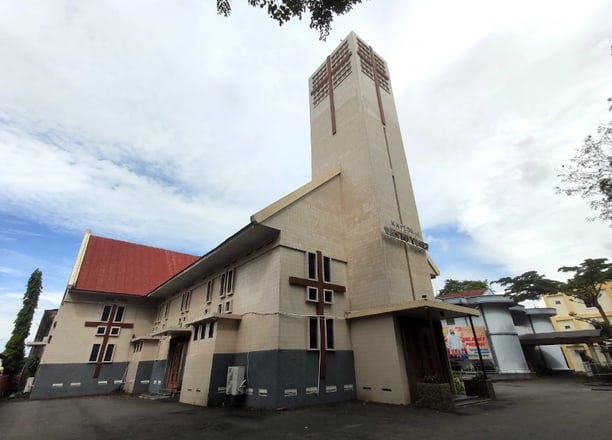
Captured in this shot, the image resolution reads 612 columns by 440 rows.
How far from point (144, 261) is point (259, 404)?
21.7 metres

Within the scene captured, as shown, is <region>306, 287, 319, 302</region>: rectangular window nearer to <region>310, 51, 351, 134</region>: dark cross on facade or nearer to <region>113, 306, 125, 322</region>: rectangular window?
<region>310, 51, 351, 134</region>: dark cross on facade

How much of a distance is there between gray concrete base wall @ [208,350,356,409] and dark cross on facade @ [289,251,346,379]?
0.25 m

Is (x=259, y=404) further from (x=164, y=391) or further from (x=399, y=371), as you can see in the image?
(x=164, y=391)

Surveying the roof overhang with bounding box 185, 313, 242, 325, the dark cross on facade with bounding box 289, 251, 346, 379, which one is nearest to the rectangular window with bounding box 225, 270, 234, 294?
the roof overhang with bounding box 185, 313, 242, 325

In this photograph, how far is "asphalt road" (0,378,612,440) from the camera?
6.98 meters

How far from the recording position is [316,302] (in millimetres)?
13336

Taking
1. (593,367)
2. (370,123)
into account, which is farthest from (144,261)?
(593,367)

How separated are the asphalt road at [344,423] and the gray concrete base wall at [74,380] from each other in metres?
11.5

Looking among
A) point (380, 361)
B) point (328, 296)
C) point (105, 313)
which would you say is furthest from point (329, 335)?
point (105, 313)

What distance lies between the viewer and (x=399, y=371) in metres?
11.4

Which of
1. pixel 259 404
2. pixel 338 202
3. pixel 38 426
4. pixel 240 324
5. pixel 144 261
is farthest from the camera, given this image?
pixel 144 261

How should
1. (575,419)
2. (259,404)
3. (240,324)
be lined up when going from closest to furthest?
(575,419) → (259,404) → (240,324)

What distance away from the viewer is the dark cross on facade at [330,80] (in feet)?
65.1

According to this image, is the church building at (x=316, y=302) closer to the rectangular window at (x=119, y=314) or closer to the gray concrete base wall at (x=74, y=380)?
the gray concrete base wall at (x=74, y=380)
